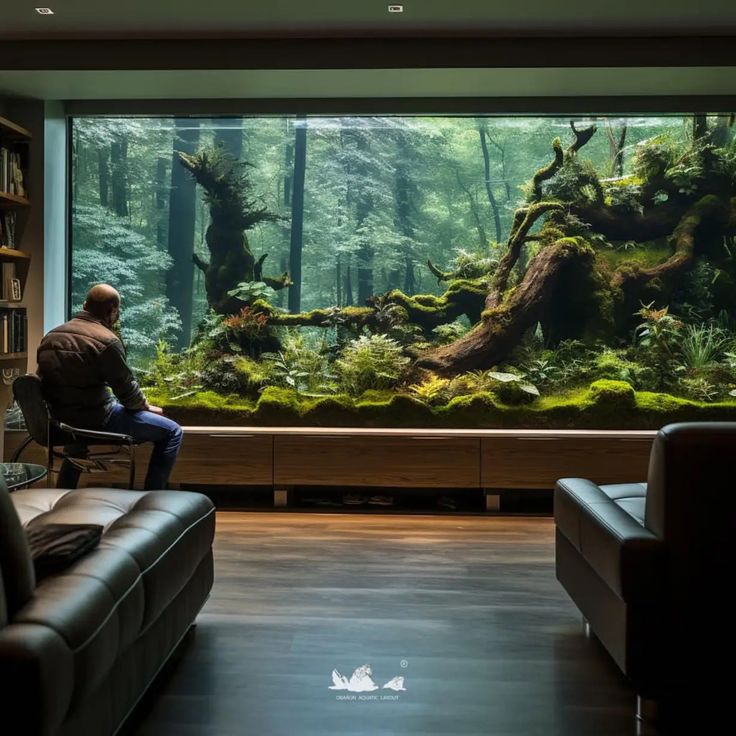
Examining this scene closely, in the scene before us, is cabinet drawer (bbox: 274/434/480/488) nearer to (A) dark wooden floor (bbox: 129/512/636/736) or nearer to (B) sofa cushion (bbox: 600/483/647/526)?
(A) dark wooden floor (bbox: 129/512/636/736)

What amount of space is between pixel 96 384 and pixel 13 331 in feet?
4.96

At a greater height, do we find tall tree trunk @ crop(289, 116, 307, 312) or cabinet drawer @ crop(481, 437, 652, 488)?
tall tree trunk @ crop(289, 116, 307, 312)

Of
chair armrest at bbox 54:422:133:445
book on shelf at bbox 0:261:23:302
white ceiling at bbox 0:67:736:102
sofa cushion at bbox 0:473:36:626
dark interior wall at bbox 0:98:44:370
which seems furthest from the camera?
dark interior wall at bbox 0:98:44:370

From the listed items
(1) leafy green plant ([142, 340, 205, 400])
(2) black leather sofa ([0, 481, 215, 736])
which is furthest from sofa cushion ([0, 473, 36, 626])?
(1) leafy green plant ([142, 340, 205, 400])

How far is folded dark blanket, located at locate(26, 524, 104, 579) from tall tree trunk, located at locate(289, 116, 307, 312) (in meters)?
3.84

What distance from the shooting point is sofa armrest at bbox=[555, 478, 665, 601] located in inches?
86.1

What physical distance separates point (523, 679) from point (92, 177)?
15.8ft

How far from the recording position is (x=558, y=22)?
4.53m

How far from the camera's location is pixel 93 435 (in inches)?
158

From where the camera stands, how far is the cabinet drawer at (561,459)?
4.99m

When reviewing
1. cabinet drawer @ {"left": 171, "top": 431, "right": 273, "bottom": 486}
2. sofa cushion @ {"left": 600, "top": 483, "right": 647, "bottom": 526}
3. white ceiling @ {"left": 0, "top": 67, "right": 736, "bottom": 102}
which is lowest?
cabinet drawer @ {"left": 171, "top": 431, "right": 273, "bottom": 486}

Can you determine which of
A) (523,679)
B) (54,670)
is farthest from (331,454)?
(54,670)

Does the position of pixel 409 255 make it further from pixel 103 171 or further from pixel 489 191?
pixel 103 171

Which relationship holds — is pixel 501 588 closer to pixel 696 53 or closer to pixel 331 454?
pixel 331 454
